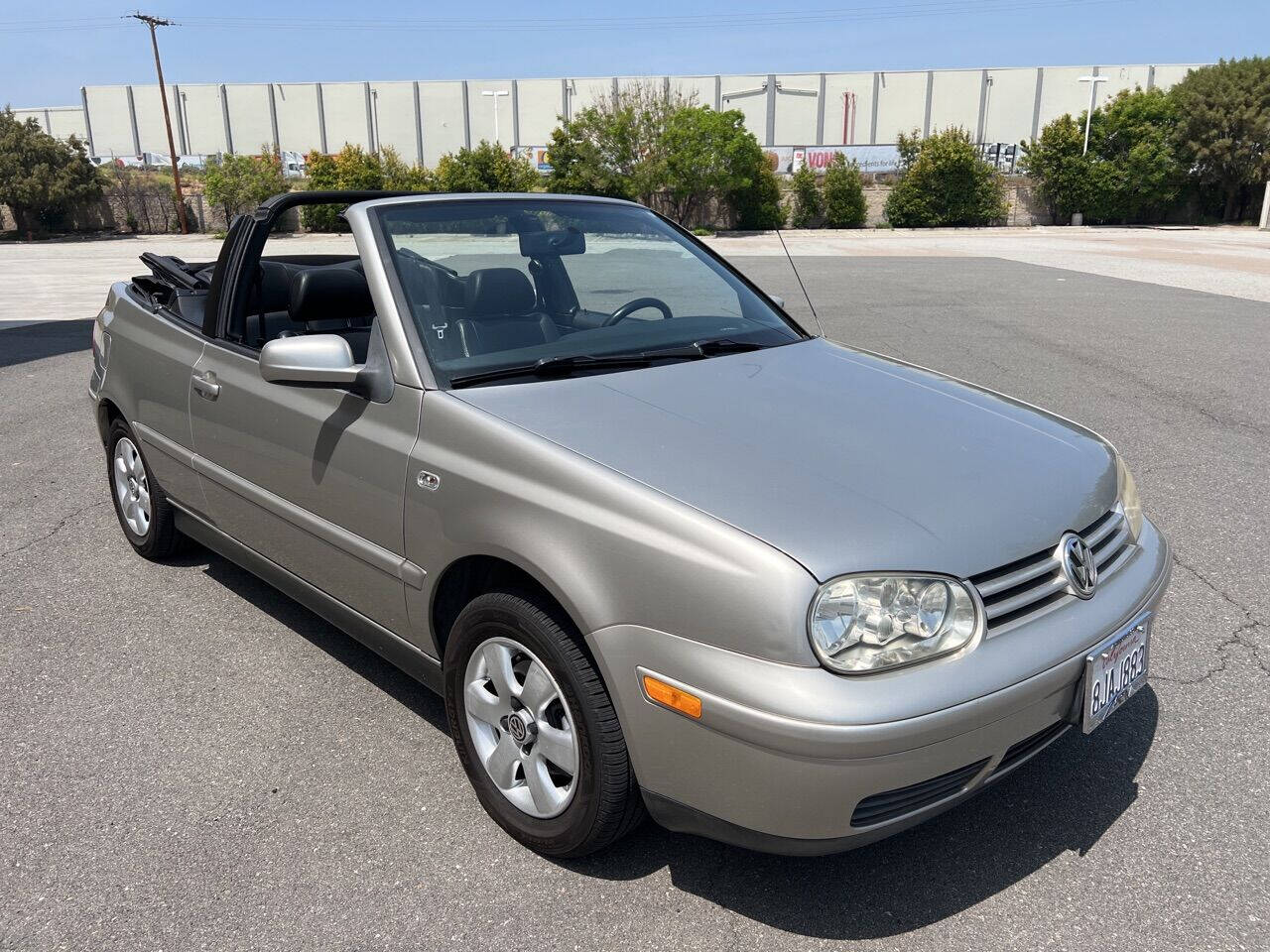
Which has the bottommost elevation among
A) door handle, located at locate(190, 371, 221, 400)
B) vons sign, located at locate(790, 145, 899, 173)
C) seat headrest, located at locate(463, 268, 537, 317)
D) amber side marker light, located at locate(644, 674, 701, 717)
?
amber side marker light, located at locate(644, 674, 701, 717)

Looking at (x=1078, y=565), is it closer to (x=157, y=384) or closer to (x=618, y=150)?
(x=157, y=384)

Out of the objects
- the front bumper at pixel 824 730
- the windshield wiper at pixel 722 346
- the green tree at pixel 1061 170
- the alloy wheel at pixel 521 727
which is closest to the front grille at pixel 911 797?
the front bumper at pixel 824 730

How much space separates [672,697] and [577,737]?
36 centimetres

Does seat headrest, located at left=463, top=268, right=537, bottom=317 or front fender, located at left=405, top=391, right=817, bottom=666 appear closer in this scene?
front fender, located at left=405, top=391, right=817, bottom=666

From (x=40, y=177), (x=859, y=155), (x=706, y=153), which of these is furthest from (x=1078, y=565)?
(x=859, y=155)

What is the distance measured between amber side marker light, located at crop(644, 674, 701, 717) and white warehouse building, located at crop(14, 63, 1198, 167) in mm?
69526

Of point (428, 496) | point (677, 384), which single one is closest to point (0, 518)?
point (428, 496)

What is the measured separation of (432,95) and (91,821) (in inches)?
2915

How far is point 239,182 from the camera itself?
41.9 metres

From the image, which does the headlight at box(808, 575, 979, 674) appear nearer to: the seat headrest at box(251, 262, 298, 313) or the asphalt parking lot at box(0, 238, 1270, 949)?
the asphalt parking lot at box(0, 238, 1270, 949)

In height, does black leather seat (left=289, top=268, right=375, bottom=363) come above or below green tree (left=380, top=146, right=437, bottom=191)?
below

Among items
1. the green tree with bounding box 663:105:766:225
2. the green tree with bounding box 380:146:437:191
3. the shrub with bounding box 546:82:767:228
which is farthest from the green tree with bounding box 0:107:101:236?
the green tree with bounding box 663:105:766:225

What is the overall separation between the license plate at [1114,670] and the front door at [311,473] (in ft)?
5.86

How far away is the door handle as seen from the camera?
11.6 feet
